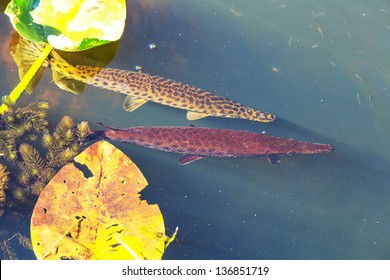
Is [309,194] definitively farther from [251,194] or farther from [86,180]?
[86,180]

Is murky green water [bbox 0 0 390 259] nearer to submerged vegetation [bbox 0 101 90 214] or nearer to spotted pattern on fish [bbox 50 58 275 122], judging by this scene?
spotted pattern on fish [bbox 50 58 275 122]

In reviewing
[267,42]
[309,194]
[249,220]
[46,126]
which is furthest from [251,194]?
[46,126]

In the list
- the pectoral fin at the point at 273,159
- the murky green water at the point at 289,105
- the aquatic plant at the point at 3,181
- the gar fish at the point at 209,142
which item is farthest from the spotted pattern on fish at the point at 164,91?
the aquatic plant at the point at 3,181

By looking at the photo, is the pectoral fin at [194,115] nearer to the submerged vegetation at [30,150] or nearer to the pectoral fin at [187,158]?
the pectoral fin at [187,158]

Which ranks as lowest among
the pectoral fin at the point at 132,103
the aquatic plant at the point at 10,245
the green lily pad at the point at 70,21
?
the aquatic plant at the point at 10,245

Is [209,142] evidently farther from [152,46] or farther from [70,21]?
[70,21]

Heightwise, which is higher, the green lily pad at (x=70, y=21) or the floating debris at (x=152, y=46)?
the green lily pad at (x=70, y=21)

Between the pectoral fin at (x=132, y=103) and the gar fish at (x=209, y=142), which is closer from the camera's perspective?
the gar fish at (x=209, y=142)
